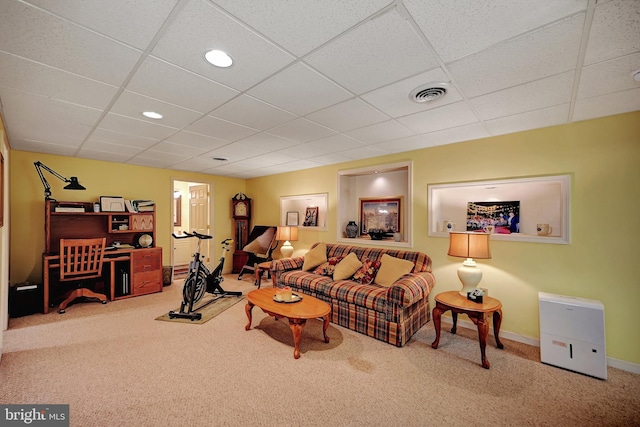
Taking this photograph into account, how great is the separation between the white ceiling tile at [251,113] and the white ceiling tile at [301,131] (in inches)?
4.4

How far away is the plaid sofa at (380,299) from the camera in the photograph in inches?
111

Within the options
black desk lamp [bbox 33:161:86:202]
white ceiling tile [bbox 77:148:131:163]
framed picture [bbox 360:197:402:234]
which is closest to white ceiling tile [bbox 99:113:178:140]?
white ceiling tile [bbox 77:148:131:163]

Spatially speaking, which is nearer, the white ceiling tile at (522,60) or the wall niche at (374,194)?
the white ceiling tile at (522,60)

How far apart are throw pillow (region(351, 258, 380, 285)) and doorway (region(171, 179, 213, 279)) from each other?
4.06m

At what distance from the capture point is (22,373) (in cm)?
225

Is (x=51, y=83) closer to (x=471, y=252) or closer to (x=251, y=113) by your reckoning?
(x=251, y=113)

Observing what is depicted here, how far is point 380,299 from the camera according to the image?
2.94 meters

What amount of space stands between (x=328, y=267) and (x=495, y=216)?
2390mm

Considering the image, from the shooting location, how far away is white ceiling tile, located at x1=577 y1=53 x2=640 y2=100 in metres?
1.66

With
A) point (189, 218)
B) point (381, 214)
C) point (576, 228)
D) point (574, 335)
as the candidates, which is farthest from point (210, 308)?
point (576, 228)

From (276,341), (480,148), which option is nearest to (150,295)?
(276,341)

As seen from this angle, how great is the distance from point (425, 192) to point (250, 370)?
3.08 m

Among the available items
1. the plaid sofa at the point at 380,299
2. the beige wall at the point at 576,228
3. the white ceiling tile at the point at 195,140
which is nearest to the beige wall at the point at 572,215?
the beige wall at the point at 576,228

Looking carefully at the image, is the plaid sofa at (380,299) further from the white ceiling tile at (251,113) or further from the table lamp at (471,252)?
the white ceiling tile at (251,113)
